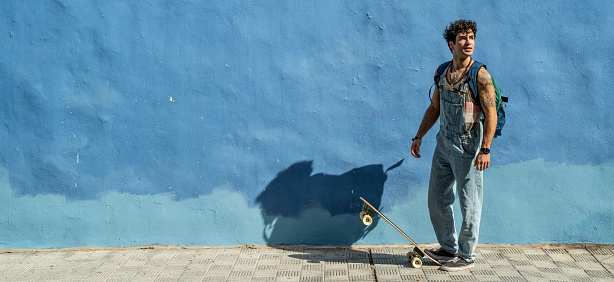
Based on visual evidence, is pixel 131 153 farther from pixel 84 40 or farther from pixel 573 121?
pixel 573 121

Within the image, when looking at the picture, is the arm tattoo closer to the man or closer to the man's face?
the man

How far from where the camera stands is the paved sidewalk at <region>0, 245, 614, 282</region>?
4066mm

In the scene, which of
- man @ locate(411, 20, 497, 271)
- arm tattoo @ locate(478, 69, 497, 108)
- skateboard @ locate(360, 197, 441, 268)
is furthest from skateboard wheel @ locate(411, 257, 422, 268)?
arm tattoo @ locate(478, 69, 497, 108)

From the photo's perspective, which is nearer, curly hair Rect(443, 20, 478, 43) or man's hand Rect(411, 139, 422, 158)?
curly hair Rect(443, 20, 478, 43)

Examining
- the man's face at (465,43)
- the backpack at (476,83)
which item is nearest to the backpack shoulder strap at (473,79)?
the backpack at (476,83)

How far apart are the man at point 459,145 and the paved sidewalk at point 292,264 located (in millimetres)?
222

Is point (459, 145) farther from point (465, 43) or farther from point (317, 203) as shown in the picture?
point (317, 203)

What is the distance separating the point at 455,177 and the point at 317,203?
3.90 ft

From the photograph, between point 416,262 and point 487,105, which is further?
point 416,262

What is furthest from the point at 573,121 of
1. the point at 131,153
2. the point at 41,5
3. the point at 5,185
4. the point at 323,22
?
the point at 5,185

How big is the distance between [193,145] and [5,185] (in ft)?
5.18

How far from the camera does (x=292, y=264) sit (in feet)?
14.3

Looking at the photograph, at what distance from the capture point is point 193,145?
464 centimetres

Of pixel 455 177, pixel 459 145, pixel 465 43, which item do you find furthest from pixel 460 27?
pixel 455 177
